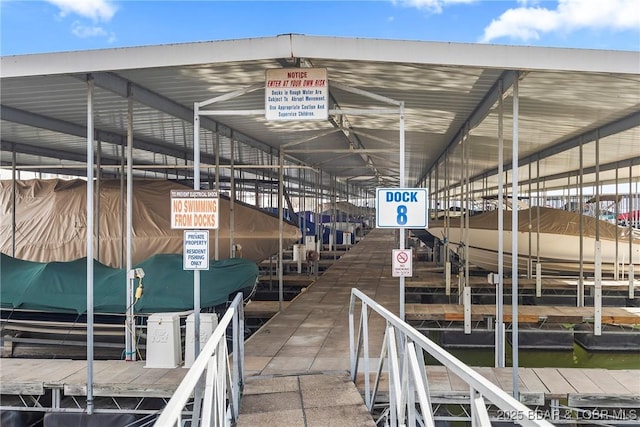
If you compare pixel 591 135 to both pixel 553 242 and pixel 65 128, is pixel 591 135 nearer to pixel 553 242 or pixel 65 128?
pixel 553 242

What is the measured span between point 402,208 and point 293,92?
166 cm

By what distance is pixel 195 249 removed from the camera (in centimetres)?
511

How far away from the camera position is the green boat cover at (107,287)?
22.3 ft

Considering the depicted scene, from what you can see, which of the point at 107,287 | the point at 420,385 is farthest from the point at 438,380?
the point at 107,287

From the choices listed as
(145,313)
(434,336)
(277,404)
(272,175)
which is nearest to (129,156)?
(145,313)

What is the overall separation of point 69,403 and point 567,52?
613cm

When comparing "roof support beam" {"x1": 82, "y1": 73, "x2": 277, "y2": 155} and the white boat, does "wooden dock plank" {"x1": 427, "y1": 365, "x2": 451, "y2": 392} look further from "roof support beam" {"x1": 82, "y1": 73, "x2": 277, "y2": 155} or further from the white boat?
the white boat

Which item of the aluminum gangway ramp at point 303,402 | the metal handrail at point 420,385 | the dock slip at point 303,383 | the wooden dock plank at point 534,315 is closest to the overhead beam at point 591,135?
the wooden dock plank at point 534,315

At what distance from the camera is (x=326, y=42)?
471 cm

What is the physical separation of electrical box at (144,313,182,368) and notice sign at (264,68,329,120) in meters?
2.58

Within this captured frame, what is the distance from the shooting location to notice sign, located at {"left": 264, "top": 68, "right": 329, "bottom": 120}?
523 cm

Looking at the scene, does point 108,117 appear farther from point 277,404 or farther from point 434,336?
point 434,336

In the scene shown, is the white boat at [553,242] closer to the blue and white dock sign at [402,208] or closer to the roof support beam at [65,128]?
the roof support beam at [65,128]

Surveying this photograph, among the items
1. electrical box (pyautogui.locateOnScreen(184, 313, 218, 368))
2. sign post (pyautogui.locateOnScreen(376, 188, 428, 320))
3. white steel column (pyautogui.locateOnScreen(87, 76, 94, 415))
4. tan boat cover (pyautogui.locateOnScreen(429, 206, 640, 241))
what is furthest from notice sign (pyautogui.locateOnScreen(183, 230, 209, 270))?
tan boat cover (pyautogui.locateOnScreen(429, 206, 640, 241))
